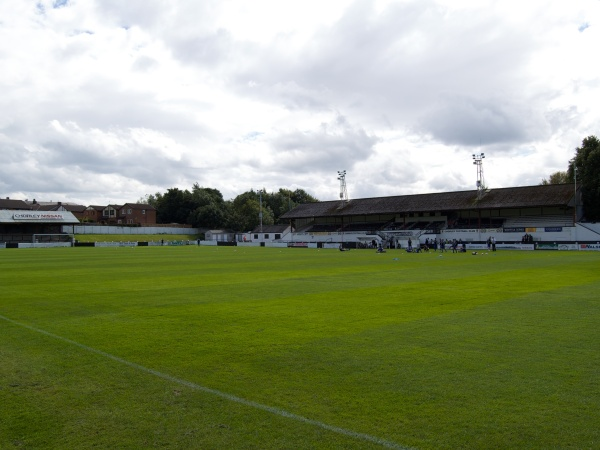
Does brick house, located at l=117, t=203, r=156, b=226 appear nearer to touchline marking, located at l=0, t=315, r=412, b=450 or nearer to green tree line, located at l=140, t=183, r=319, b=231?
green tree line, located at l=140, t=183, r=319, b=231

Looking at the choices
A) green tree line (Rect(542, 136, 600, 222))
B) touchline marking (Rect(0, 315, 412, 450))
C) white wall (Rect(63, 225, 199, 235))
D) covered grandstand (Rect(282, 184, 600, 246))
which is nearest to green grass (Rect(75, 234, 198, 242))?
white wall (Rect(63, 225, 199, 235))

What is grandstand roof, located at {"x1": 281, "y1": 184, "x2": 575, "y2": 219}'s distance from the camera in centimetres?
6438

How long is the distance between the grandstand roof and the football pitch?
55.6 meters

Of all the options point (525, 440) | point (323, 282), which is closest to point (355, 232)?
point (323, 282)

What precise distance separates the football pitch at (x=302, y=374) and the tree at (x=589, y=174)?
58983mm

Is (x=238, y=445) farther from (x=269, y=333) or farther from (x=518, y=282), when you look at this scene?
(x=518, y=282)

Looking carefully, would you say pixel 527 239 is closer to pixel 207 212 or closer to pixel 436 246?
pixel 436 246

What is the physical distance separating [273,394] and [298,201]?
497 ft

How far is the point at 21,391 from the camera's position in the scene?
6.38 metres

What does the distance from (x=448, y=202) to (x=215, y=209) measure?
5864 cm

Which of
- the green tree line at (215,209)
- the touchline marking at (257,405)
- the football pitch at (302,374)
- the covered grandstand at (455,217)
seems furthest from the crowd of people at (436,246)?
the green tree line at (215,209)

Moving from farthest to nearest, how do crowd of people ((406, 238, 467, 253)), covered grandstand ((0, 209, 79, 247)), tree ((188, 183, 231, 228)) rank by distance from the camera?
tree ((188, 183, 231, 228))
covered grandstand ((0, 209, 79, 247))
crowd of people ((406, 238, 467, 253))

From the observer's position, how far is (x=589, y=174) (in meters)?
65.1

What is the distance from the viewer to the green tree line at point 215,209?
116750mm
